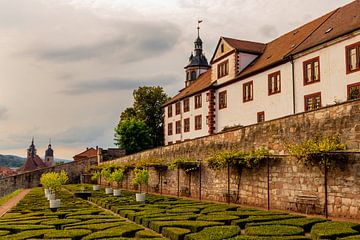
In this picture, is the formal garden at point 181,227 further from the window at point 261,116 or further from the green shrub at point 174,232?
the window at point 261,116

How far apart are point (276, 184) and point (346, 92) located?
10.9m

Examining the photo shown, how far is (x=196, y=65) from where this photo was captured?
250 feet

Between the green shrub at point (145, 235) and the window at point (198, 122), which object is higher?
the window at point (198, 122)

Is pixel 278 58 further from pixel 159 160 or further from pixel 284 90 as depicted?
pixel 159 160

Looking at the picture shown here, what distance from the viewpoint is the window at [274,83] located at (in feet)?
110

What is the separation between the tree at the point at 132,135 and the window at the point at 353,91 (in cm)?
4046

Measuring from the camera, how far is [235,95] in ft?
131

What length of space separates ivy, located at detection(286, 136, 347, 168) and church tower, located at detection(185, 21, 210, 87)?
2326 inches

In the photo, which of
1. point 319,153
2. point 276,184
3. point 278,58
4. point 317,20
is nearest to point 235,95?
point 278,58

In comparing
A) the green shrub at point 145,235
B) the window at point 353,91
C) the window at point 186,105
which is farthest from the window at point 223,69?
the green shrub at point 145,235

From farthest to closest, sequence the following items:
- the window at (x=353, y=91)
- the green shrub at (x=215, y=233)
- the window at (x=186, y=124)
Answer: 1. the window at (x=186, y=124)
2. the window at (x=353, y=91)
3. the green shrub at (x=215, y=233)

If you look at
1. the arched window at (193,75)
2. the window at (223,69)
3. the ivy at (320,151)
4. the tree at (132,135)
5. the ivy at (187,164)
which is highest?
the arched window at (193,75)

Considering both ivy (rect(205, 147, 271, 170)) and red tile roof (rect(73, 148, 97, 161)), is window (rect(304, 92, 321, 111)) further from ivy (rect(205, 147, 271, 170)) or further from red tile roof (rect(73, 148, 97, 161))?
red tile roof (rect(73, 148, 97, 161))

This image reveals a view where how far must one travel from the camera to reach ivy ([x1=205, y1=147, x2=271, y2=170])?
20062 millimetres
